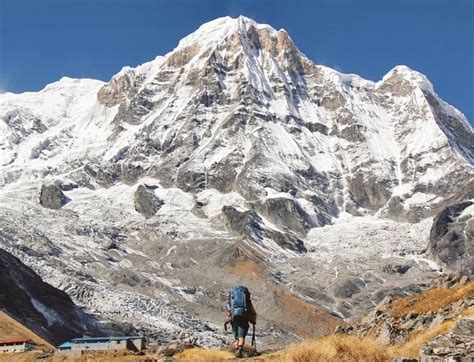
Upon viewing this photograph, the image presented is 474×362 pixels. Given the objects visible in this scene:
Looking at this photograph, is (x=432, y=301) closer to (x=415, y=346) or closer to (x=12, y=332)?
(x=415, y=346)

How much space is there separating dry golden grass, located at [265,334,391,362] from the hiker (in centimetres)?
388

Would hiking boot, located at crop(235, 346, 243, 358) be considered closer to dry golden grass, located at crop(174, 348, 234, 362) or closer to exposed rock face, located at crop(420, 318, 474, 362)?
dry golden grass, located at crop(174, 348, 234, 362)

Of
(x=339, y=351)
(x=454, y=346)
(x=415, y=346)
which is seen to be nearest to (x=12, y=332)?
(x=415, y=346)

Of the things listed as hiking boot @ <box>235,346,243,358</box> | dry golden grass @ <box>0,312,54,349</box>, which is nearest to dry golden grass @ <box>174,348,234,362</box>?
hiking boot @ <box>235,346,243,358</box>

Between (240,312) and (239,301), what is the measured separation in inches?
13.0

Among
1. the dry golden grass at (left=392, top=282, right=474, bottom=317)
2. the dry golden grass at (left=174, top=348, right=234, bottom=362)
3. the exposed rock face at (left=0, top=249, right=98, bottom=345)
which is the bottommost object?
the dry golden grass at (left=174, top=348, right=234, bottom=362)

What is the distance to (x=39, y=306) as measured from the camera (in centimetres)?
17738

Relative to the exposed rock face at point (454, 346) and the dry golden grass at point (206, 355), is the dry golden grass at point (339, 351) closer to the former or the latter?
the exposed rock face at point (454, 346)

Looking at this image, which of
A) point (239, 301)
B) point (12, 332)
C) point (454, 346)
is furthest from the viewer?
point (12, 332)

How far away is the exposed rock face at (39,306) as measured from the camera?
522ft

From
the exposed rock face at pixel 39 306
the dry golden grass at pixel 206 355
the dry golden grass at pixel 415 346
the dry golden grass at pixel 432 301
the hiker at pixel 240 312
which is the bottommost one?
the dry golden grass at pixel 206 355

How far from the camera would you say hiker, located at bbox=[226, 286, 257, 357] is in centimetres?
2352

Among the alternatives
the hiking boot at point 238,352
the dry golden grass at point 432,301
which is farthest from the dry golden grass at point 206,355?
the dry golden grass at point 432,301

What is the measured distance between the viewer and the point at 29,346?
54969 mm
